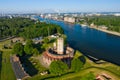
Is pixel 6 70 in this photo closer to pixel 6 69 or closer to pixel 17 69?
pixel 6 69

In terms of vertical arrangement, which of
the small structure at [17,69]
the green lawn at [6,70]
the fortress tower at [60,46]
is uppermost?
the fortress tower at [60,46]

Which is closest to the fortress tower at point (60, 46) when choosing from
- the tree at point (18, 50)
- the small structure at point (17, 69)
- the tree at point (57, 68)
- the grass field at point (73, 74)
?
the grass field at point (73, 74)

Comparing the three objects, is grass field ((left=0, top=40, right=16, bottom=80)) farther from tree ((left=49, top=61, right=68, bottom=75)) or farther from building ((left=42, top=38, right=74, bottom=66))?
building ((left=42, top=38, right=74, bottom=66))

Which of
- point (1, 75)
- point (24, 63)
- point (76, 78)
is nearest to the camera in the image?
point (76, 78)

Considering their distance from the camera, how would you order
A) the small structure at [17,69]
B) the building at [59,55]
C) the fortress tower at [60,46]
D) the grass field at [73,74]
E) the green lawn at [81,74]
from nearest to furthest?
the green lawn at [81,74] < the grass field at [73,74] < the small structure at [17,69] < the building at [59,55] < the fortress tower at [60,46]

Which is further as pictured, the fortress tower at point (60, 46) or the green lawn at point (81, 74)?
the fortress tower at point (60, 46)

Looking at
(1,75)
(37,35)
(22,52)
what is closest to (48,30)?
(37,35)

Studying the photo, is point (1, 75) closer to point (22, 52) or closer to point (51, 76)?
point (51, 76)

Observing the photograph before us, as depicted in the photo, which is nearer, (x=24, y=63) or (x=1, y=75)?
(x=1, y=75)

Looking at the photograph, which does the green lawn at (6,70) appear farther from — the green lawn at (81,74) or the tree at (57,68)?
the green lawn at (81,74)
